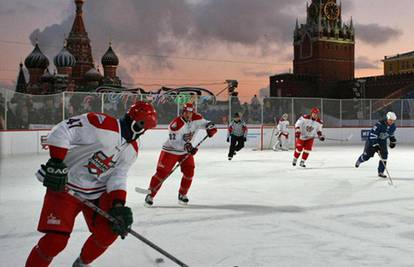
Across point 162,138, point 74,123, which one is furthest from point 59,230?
point 162,138

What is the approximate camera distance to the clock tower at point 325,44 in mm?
73812

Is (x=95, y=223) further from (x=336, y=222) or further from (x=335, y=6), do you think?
(x=335, y=6)

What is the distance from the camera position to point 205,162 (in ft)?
39.6

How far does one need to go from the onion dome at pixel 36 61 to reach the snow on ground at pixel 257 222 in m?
64.8

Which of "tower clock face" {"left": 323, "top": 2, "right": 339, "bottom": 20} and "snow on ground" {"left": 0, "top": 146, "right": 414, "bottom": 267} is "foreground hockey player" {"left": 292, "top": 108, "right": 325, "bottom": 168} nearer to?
"snow on ground" {"left": 0, "top": 146, "right": 414, "bottom": 267}

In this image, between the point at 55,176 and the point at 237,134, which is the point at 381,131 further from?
the point at 55,176

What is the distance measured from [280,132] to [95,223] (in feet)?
46.2

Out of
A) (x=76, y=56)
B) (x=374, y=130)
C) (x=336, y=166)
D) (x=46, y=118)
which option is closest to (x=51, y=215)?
(x=374, y=130)

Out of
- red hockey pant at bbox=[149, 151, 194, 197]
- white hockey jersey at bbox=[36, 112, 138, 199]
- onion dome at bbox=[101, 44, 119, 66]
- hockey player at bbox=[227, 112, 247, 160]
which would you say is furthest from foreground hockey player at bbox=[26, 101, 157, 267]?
onion dome at bbox=[101, 44, 119, 66]

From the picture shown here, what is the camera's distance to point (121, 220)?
9.46 feet

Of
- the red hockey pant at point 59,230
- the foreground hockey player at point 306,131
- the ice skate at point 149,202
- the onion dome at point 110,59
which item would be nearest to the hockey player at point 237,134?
the foreground hockey player at point 306,131

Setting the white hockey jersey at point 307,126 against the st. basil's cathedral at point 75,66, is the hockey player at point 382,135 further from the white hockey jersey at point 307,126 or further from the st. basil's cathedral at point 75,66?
the st. basil's cathedral at point 75,66

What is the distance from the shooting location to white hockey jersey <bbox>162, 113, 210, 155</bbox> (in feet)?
20.0

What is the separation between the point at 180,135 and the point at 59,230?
133 inches
